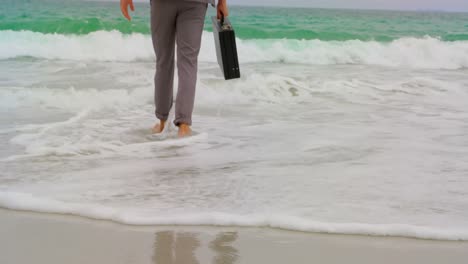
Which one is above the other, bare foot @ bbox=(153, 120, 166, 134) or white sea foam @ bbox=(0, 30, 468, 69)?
bare foot @ bbox=(153, 120, 166, 134)

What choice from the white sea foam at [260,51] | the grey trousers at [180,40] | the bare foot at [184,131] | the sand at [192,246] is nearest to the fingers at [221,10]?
the grey trousers at [180,40]

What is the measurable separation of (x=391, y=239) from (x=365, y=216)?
8.7 inches

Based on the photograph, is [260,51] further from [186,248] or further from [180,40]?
[186,248]

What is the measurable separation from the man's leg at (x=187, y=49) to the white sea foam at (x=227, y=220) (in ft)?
5.42

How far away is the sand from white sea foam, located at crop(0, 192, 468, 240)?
1.4 inches

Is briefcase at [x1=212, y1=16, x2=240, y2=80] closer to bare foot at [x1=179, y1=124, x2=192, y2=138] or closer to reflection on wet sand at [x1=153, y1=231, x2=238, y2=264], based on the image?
bare foot at [x1=179, y1=124, x2=192, y2=138]

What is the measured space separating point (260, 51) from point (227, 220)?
1103 cm

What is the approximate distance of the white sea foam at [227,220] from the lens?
85.6 inches

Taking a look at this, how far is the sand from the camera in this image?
193 cm

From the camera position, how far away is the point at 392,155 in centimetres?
346

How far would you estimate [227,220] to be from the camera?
2281 mm

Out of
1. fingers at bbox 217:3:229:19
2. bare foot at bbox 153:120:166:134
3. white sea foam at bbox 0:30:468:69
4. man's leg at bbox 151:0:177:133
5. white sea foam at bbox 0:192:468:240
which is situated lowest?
white sea foam at bbox 0:30:468:69

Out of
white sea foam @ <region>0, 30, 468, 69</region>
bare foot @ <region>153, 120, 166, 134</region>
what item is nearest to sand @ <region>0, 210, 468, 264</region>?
bare foot @ <region>153, 120, 166, 134</region>

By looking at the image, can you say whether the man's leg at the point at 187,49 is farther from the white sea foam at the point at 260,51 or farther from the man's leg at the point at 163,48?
the white sea foam at the point at 260,51
